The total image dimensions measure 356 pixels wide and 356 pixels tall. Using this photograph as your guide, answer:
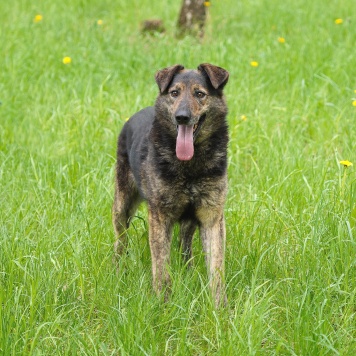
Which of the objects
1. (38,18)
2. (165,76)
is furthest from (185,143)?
(38,18)

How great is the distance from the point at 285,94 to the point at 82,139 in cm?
236

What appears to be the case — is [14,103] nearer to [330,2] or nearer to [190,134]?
[190,134]

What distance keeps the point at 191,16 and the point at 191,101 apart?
6135 millimetres

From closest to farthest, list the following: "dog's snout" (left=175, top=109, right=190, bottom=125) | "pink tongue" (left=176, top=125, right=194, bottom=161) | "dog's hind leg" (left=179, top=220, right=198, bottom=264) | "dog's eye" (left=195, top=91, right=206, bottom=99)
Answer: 1. "dog's snout" (left=175, top=109, right=190, bottom=125)
2. "pink tongue" (left=176, top=125, right=194, bottom=161)
3. "dog's eye" (left=195, top=91, right=206, bottom=99)
4. "dog's hind leg" (left=179, top=220, right=198, bottom=264)

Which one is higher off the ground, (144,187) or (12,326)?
(144,187)

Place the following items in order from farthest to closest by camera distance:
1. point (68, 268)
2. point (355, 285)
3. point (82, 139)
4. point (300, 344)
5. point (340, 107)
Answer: point (340, 107) → point (82, 139) → point (68, 268) → point (355, 285) → point (300, 344)

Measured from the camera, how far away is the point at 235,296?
14.3 feet

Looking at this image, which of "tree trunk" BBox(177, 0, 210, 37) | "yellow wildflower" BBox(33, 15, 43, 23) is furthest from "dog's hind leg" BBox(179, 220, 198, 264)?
"yellow wildflower" BBox(33, 15, 43, 23)

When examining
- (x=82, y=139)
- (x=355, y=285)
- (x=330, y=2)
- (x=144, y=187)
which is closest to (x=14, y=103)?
(x=82, y=139)

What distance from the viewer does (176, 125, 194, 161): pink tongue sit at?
4.35m

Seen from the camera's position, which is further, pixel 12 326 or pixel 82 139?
pixel 82 139

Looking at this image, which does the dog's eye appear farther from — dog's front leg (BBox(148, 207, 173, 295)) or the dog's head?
dog's front leg (BBox(148, 207, 173, 295))

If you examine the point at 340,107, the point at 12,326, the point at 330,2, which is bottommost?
the point at 12,326

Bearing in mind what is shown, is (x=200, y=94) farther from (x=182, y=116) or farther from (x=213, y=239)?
(x=213, y=239)
